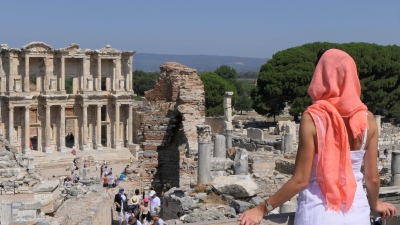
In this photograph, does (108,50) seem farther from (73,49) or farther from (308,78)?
(308,78)

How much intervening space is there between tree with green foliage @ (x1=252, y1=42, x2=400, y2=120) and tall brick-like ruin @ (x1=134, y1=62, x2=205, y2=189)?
94.3ft

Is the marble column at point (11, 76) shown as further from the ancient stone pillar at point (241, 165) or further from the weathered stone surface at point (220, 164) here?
the ancient stone pillar at point (241, 165)

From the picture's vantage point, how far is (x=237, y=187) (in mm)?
10766

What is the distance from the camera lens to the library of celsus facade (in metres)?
43.1


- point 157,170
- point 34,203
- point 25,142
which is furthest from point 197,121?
point 25,142

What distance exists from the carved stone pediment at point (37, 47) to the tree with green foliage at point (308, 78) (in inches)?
665

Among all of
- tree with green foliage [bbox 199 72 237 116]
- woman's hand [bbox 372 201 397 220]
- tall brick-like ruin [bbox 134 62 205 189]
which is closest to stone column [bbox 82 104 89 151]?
tree with green foliage [bbox 199 72 237 116]

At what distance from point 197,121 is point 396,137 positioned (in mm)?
22890

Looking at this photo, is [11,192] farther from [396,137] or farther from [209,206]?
[396,137]

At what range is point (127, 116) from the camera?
159 ft

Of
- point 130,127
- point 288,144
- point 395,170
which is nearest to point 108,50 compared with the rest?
point 130,127

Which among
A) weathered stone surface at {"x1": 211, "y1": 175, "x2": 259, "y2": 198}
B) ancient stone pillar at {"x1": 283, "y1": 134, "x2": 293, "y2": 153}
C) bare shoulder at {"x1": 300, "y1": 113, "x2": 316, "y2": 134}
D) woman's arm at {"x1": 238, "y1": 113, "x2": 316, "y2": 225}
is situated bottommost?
ancient stone pillar at {"x1": 283, "y1": 134, "x2": 293, "y2": 153}

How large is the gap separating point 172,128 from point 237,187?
798cm

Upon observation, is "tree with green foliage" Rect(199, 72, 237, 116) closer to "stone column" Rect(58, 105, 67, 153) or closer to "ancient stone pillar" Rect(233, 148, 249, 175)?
"stone column" Rect(58, 105, 67, 153)
